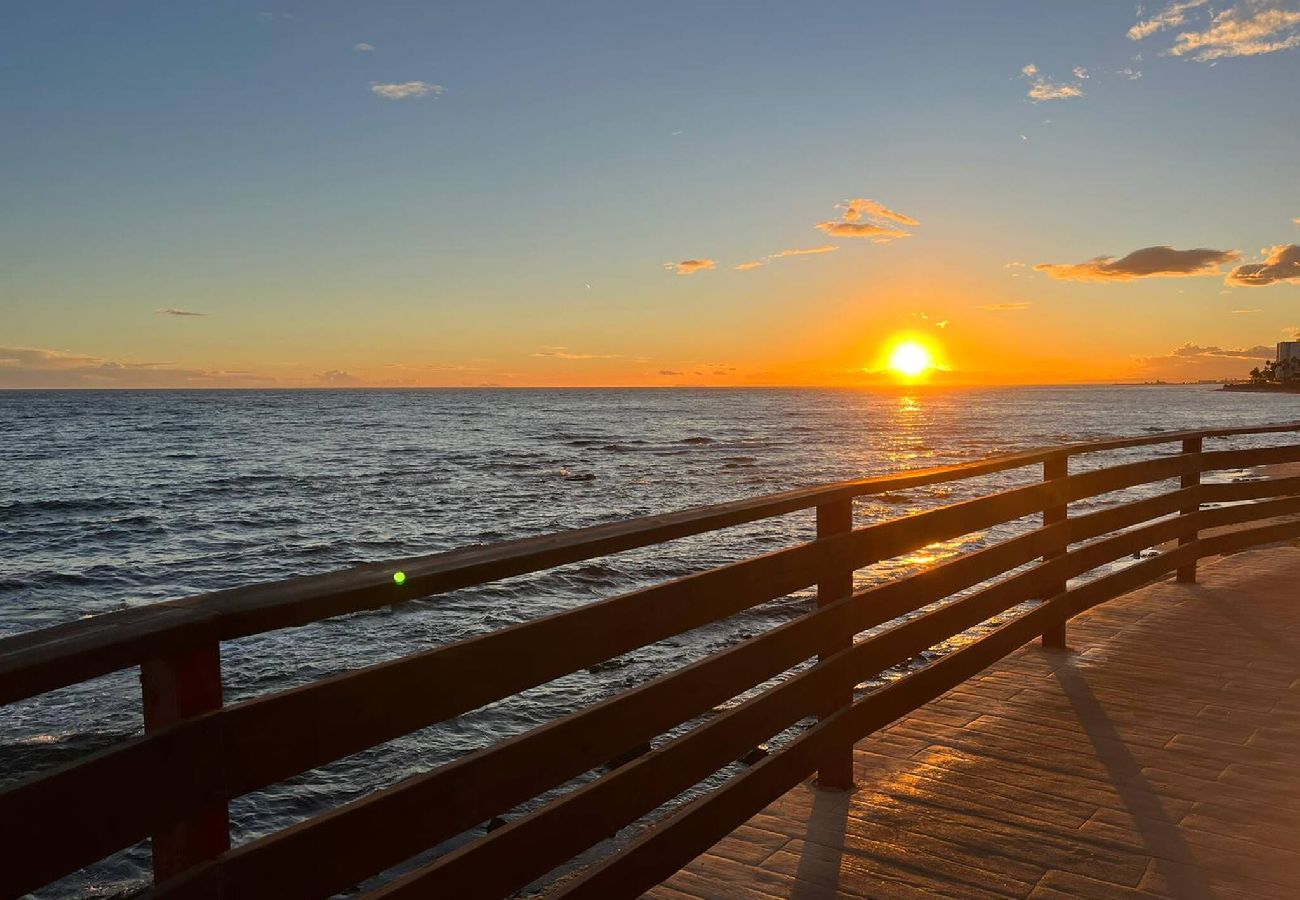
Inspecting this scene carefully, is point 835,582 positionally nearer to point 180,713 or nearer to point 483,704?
point 483,704

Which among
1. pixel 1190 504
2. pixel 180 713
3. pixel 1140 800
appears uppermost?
pixel 180 713

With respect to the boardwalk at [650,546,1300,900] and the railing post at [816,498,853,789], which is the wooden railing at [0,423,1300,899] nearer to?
the railing post at [816,498,853,789]

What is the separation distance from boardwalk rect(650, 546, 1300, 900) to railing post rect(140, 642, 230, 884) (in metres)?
2.06

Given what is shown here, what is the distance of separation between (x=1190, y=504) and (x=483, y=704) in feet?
25.1

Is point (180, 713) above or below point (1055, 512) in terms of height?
Result: above

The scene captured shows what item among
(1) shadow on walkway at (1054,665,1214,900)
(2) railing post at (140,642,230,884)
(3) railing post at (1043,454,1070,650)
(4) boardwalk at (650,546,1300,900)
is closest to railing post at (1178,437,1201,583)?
(4) boardwalk at (650,546,1300,900)

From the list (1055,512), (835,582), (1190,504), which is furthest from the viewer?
(1190,504)

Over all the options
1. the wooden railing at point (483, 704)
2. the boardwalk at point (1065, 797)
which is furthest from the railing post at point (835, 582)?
the boardwalk at point (1065, 797)

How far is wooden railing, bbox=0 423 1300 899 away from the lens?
5.47 ft

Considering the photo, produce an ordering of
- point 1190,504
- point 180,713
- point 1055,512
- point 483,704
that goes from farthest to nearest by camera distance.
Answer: point 1190,504, point 1055,512, point 483,704, point 180,713

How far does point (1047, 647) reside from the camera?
21.8ft

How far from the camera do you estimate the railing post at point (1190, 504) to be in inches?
317

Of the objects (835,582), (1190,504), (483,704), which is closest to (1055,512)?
(835,582)

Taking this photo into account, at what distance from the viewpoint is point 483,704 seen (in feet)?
7.89
